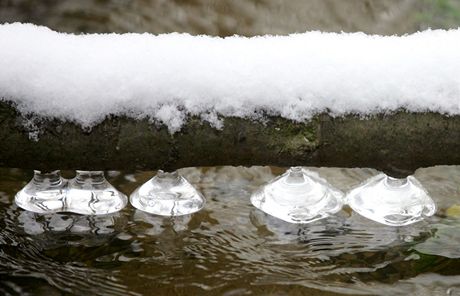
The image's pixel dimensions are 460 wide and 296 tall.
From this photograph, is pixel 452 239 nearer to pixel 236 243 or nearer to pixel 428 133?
pixel 428 133

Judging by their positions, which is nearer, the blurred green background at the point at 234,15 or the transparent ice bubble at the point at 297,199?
the transparent ice bubble at the point at 297,199

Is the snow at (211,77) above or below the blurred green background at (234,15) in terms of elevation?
below

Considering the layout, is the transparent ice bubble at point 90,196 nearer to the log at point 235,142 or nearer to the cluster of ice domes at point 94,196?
the cluster of ice domes at point 94,196

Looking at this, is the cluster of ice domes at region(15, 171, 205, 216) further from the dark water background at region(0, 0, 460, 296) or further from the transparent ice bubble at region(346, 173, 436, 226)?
the transparent ice bubble at region(346, 173, 436, 226)

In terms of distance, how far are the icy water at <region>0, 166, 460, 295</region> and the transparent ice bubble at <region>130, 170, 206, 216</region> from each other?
0.07ft

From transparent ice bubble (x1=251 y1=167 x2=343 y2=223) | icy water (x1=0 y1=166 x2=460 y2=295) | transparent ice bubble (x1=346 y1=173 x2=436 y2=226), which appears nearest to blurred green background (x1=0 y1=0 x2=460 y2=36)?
icy water (x1=0 y1=166 x2=460 y2=295)

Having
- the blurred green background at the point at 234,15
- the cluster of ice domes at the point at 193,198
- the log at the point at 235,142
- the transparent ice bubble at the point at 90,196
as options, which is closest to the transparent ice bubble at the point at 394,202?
the cluster of ice domes at the point at 193,198

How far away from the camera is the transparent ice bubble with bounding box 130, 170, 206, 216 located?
1.48 metres

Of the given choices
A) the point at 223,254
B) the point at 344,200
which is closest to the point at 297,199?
the point at 344,200

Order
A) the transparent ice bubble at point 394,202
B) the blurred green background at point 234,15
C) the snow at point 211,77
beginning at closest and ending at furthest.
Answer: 1. the snow at point 211,77
2. the transparent ice bubble at point 394,202
3. the blurred green background at point 234,15

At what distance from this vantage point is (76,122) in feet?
3.94

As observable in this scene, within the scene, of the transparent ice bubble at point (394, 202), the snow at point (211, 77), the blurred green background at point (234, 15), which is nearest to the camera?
the snow at point (211, 77)

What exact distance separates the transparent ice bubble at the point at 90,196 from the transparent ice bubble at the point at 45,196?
16 mm

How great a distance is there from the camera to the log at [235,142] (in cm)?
121
